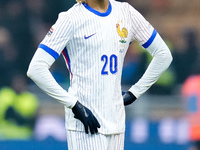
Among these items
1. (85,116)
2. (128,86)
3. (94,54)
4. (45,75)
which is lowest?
(128,86)

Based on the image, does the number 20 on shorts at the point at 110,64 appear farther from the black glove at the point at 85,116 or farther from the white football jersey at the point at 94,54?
the black glove at the point at 85,116

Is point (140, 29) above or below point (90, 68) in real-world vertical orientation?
above

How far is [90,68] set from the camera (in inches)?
136

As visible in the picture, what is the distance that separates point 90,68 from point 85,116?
276mm

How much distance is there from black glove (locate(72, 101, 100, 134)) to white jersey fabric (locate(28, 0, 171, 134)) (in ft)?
0.13

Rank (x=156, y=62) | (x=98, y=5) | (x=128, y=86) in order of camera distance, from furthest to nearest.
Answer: (x=128, y=86) < (x=156, y=62) < (x=98, y=5)

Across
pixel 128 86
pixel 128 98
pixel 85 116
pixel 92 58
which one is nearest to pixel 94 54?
pixel 92 58

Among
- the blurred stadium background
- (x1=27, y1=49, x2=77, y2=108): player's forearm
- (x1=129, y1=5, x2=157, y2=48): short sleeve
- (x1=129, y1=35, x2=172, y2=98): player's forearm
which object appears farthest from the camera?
the blurred stadium background

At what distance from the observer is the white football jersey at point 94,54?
342cm

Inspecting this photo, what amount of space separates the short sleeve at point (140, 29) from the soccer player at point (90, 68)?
67mm

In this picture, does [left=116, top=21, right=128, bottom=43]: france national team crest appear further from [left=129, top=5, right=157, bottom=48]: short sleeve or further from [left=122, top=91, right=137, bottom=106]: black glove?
[left=122, top=91, right=137, bottom=106]: black glove

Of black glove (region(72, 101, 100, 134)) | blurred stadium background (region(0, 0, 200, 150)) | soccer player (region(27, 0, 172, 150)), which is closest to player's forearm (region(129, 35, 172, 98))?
soccer player (region(27, 0, 172, 150))

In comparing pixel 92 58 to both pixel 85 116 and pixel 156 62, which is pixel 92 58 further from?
pixel 156 62

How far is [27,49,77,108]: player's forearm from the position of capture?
3375mm
